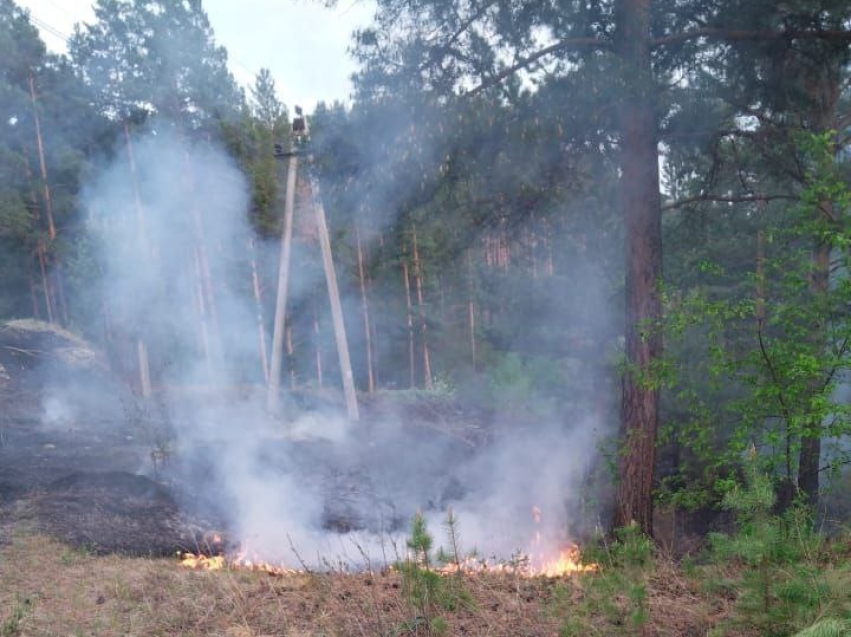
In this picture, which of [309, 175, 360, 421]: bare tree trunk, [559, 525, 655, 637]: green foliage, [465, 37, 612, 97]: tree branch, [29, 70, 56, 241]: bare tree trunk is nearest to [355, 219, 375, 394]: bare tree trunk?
[309, 175, 360, 421]: bare tree trunk

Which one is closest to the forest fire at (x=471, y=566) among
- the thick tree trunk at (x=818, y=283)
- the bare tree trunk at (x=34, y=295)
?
the thick tree trunk at (x=818, y=283)

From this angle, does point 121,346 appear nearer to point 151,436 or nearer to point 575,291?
point 151,436

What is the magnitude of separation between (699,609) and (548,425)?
1531 cm

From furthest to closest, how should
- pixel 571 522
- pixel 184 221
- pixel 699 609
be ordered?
pixel 184 221 < pixel 571 522 < pixel 699 609

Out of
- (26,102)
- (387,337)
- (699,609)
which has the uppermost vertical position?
(26,102)

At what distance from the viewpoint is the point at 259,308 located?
23078 millimetres

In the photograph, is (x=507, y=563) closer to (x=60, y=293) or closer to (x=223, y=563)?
(x=223, y=563)

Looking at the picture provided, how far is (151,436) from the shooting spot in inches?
549

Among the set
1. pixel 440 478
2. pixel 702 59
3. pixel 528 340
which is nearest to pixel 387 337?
pixel 528 340

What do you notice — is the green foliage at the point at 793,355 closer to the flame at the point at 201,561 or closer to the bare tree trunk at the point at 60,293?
Result: the flame at the point at 201,561

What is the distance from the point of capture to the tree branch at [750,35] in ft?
20.4

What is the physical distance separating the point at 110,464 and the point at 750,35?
12.2 m

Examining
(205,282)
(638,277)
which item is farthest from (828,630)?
(205,282)

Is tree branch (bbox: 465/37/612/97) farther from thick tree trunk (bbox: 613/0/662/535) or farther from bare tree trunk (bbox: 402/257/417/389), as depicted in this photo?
bare tree trunk (bbox: 402/257/417/389)
